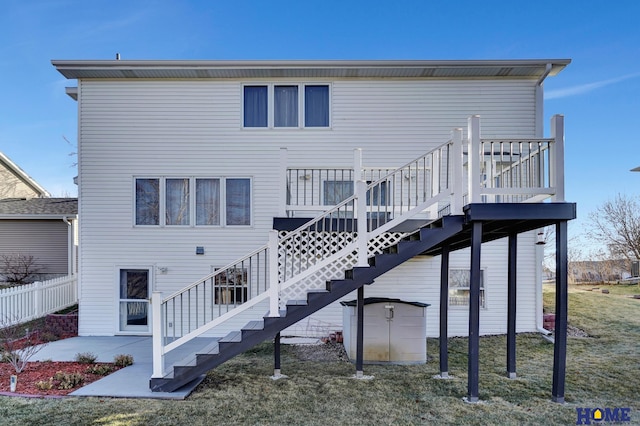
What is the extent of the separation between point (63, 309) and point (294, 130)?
787 centimetres

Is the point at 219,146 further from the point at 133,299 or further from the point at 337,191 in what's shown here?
the point at 133,299

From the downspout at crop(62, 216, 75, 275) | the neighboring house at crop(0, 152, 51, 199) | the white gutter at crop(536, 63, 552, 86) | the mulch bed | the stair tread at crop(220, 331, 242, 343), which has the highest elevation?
the white gutter at crop(536, 63, 552, 86)

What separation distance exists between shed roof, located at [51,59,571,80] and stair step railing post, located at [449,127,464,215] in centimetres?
422

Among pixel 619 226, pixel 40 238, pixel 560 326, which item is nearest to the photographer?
pixel 560 326

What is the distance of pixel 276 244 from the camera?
5660 mm

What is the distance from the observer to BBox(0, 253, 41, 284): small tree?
42.3 ft

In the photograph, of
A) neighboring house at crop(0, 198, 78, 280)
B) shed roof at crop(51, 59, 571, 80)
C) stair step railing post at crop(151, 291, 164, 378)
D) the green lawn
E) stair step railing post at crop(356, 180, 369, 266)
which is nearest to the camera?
the green lawn

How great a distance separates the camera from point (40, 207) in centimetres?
1416

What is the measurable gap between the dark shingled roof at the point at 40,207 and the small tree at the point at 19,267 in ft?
4.84

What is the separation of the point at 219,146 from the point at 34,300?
20.0 feet

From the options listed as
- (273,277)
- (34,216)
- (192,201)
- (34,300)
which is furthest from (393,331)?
(34,216)

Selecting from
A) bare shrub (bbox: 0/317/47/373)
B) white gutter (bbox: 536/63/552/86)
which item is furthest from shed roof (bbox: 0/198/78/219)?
white gutter (bbox: 536/63/552/86)

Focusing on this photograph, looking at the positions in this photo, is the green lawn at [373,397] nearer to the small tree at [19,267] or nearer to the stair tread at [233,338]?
the stair tread at [233,338]

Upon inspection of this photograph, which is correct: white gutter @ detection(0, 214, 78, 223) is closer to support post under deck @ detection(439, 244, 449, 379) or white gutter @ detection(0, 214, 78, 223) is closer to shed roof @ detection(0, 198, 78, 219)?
shed roof @ detection(0, 198, 78, 219)
